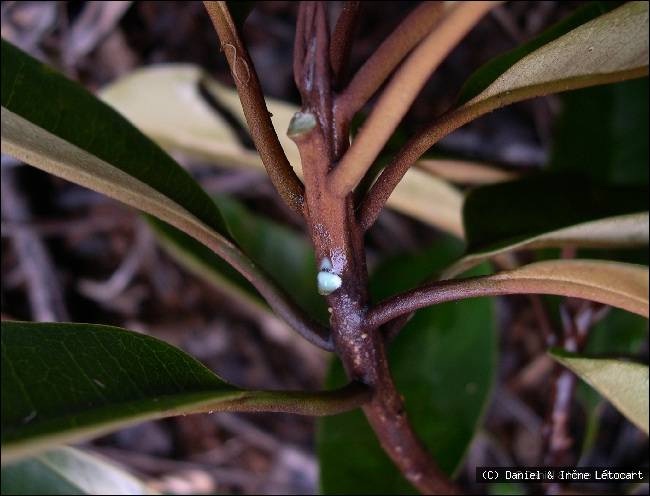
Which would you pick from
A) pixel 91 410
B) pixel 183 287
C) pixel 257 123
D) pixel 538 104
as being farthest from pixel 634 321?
pixel 183 287

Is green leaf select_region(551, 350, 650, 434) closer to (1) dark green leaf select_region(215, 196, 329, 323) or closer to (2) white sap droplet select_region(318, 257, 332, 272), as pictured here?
(2) white sap droplet select_region(318, 257, 332, 272)

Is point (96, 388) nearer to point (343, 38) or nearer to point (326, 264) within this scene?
point (326, 264)

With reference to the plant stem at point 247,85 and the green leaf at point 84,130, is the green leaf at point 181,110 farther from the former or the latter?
the plant stem at point 247,85

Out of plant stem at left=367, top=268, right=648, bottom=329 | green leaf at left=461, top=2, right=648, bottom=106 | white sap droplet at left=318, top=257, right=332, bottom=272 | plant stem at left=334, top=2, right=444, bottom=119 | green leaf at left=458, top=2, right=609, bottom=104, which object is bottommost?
plant stem at left=367, top=268, right=648, bottom=329

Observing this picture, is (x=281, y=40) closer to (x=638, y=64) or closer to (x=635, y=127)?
(x=635, y=127)

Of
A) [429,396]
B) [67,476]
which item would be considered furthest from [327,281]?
[429,396]

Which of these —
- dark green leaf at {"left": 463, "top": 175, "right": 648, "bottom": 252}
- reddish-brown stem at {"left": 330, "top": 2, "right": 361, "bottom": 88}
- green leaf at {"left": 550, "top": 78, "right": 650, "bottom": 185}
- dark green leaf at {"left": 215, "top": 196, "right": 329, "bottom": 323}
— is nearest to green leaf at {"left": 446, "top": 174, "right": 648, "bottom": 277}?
dark green leaf at {"left": 463, "top": 175, "right": 648, "bottom": 252}
